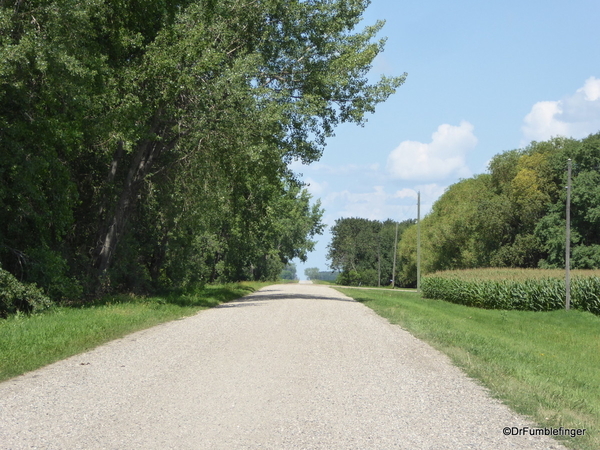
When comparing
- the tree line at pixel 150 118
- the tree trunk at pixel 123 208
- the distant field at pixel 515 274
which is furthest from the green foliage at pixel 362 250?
the tree trunk at pixel 123 208

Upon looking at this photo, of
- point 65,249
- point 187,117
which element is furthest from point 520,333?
point 65,249

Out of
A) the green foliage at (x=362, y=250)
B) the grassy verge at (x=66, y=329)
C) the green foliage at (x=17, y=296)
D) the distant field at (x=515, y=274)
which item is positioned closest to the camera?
the grassy verge at (x=66, y=329)

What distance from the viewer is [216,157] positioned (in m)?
22.1

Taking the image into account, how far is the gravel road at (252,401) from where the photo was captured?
205 inches

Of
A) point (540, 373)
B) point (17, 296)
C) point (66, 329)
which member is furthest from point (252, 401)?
point (17, 296)

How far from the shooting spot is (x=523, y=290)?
108ft

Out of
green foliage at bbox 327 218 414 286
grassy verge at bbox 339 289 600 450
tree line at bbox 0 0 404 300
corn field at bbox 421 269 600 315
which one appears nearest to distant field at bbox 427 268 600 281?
corn field at bbox 421 269 600 315

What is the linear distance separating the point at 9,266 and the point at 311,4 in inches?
645

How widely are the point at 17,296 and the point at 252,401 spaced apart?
403 inches

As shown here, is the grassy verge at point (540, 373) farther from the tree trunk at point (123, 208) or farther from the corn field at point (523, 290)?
the tree trunk at point (123, 208)

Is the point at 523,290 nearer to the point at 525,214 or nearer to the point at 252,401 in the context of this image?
the point at 252,401

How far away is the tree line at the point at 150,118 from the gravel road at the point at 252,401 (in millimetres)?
7129

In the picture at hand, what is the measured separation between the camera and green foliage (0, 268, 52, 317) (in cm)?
1455

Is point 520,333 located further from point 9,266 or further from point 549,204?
point 549,204
